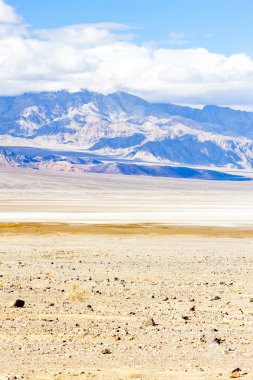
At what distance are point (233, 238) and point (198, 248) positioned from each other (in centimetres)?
1172

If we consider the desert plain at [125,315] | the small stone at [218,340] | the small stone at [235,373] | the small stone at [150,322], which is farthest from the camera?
the small stone at [150,322]

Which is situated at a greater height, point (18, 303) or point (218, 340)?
point (218, 340)

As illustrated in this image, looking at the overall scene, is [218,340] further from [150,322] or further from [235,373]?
[235,373]

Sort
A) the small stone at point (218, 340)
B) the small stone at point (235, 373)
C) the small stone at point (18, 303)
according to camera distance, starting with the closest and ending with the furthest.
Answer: the small stone at point (235, 373)
the small stone at point (218, 340)
the small stone at point (18, 303)

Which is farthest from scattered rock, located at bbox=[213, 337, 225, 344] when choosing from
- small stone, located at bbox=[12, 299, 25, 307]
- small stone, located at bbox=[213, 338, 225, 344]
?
A: small stone, located at bbox=[12, 299, 25, 307]

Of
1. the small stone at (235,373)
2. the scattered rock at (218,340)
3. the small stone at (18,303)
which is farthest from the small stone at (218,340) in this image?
the small stone at (18,303)

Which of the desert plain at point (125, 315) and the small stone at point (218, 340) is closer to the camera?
the desert plain at point (125, 315)

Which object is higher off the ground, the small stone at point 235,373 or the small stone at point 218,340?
the small stone at point 235,373

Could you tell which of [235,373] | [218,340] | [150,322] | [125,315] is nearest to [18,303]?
[125,315]

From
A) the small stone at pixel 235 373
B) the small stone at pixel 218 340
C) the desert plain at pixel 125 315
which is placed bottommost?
the desert plain at pixel 125 315

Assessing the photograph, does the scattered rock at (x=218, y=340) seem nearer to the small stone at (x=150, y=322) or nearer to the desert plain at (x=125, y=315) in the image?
the desert plain at (x=125, y=315)

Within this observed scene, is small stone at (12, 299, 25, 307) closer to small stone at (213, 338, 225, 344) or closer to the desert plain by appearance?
the desert plain

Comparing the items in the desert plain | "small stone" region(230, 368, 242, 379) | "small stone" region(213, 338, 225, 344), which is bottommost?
the desert plain

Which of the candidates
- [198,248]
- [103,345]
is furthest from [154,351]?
[198,248]
